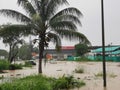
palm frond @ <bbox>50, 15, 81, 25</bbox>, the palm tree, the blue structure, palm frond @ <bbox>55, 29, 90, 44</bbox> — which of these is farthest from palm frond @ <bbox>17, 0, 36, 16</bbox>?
the blue structure

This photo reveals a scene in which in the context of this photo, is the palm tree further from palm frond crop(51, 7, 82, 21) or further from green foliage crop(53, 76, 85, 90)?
green foliage crop(53, 76, 85, 90)

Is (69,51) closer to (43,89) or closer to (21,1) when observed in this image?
(21,1)

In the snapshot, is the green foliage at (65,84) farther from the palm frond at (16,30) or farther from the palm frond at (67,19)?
the palm frond at (16,30)

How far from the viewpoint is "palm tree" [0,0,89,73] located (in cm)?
2197

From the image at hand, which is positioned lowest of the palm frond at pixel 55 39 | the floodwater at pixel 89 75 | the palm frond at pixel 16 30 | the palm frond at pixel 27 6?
the floodwater at pixel 89 75

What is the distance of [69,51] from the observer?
430ft

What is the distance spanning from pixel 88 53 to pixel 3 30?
3231 inches

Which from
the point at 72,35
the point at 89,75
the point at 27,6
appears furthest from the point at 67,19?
the point at 89,75

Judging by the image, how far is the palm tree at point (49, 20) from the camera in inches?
865

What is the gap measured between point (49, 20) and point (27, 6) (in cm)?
187

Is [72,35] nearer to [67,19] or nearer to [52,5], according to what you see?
[67,19]

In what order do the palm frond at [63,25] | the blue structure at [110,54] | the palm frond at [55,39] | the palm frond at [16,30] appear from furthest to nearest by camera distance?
1. the blue structure at [110,54]
2. the palm frond at [55,39]
3. the palm frond at [63,25]
4. the palm frond at [16,30]

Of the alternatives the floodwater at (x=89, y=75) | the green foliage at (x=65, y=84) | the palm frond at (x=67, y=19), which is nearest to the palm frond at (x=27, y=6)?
the palm frond at (x=67, y=19)

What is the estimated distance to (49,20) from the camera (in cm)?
2252
